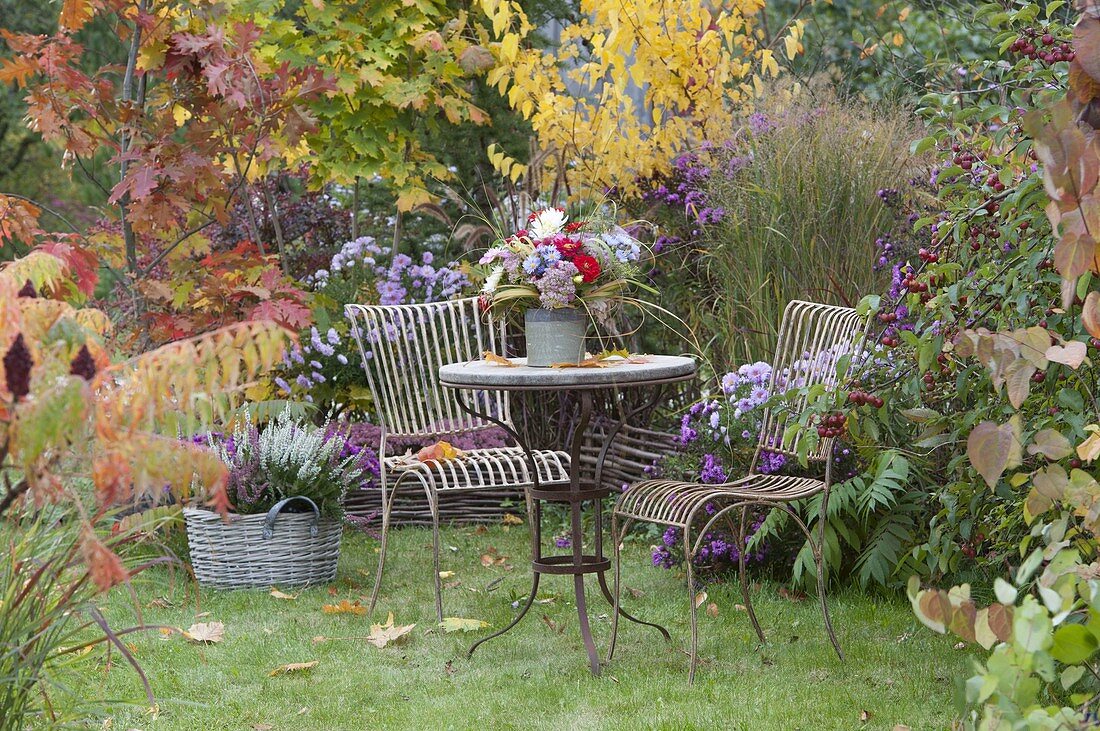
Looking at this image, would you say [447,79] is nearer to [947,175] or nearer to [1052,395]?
[947,175]

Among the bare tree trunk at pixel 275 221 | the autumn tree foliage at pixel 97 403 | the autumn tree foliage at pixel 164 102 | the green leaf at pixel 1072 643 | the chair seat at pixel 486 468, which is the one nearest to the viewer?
the autumn tree foliage at pixel 97 403

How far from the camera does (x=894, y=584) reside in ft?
13.6

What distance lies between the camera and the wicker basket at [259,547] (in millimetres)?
4480

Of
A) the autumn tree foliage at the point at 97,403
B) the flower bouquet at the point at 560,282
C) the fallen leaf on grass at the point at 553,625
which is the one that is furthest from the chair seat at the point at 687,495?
the autumn tree foliage at the point at 97,403

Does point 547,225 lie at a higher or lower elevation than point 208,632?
higher

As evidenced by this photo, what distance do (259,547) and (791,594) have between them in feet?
6.65

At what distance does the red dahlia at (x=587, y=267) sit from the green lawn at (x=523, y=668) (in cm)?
120

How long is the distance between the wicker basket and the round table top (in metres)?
1.23

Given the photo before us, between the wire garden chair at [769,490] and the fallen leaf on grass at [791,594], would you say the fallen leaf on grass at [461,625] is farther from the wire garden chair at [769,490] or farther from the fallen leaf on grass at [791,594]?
the fallen leaf on grass at [791,594]

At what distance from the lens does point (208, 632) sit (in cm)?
391

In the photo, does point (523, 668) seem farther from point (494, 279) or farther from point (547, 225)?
point (547, 225)

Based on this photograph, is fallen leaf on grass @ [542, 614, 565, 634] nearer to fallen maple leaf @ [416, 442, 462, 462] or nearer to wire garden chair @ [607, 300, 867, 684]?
wire garden chair @ [607, 300, 867, 684]

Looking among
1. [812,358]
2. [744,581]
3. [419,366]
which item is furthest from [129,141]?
[744,581]

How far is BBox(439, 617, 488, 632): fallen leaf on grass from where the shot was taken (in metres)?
3.96
